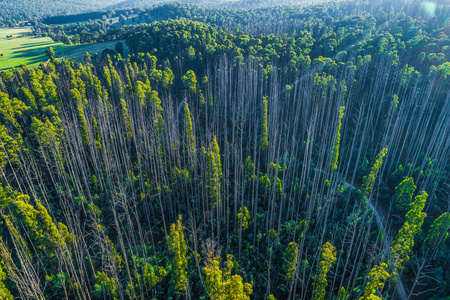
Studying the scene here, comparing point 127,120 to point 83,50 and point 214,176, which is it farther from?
point 83,50

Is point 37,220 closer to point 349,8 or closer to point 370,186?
point 370,186

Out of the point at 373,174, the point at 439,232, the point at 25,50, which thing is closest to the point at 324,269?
the point at 439,232

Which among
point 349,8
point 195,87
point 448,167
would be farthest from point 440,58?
point 349,8

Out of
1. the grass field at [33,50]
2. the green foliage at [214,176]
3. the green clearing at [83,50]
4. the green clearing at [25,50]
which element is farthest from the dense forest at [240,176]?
the green clearing at [25,50]

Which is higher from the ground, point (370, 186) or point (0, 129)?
point (0, 129)

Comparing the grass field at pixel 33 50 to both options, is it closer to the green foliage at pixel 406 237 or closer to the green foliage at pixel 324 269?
the green foliage at pixel 324 269

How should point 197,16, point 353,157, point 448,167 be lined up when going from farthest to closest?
point 197,16 < point 353,157 < point 448,167

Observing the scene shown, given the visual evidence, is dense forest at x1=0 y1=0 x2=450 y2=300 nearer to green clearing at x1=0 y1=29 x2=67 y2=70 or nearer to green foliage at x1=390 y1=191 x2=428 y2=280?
green foliage at x1=390 y1=191 x2=428 y2=280
